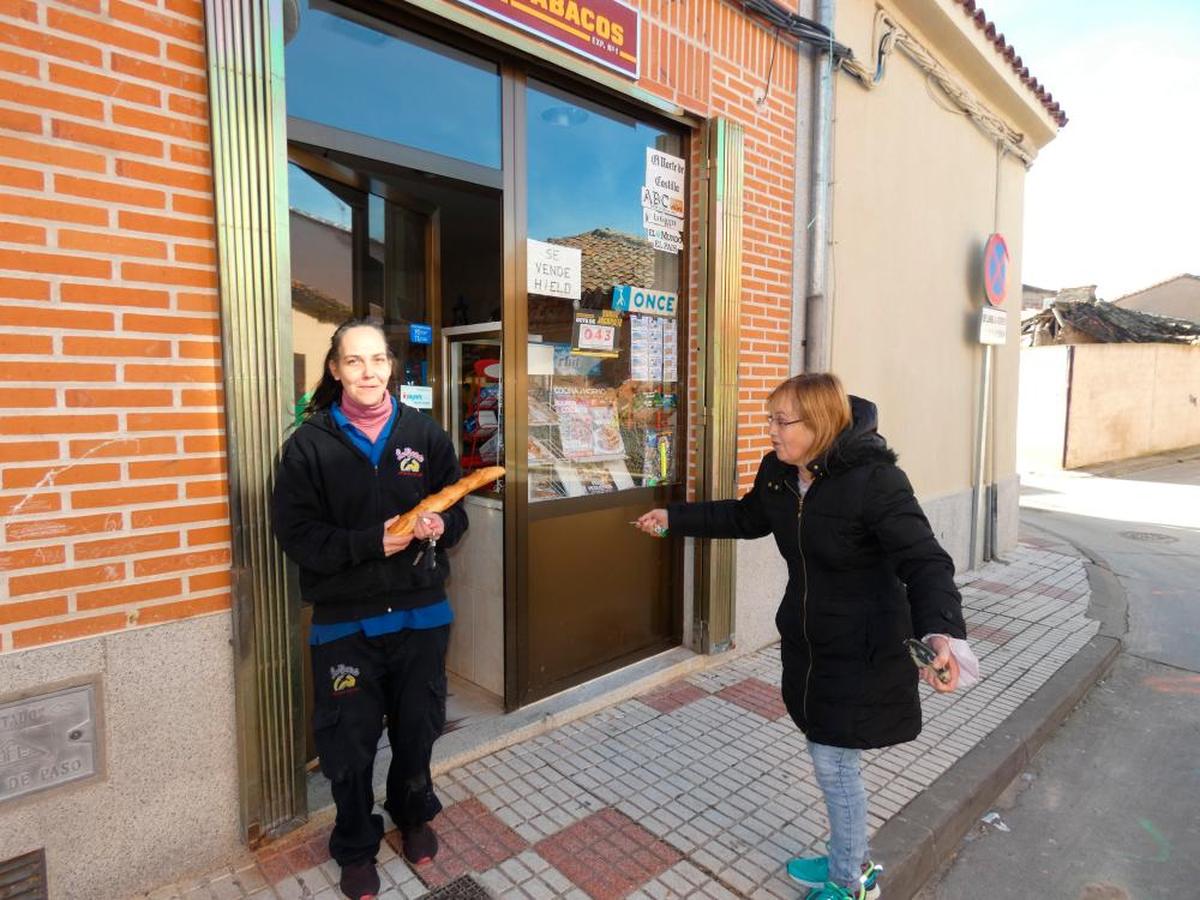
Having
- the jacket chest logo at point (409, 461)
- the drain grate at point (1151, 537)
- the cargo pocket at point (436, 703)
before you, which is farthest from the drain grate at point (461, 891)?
the drain grate at point (1151, 537)

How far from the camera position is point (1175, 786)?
3.70 meters

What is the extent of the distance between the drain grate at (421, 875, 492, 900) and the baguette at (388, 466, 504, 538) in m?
1.30

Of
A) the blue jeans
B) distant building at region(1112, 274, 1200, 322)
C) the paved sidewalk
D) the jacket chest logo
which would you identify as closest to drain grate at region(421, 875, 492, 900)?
the paved sidewalk

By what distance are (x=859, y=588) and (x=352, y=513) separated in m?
1.71

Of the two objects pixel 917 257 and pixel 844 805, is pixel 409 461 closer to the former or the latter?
pixel 844 805

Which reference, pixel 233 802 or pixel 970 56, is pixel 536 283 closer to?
pixel 233 802

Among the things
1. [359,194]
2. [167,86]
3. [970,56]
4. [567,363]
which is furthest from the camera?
[970,56]

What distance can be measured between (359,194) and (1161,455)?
23971 mm

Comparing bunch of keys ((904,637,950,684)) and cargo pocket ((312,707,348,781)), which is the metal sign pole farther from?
cargo pocket ((312,707,348,781))

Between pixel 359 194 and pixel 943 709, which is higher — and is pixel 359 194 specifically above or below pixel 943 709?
above

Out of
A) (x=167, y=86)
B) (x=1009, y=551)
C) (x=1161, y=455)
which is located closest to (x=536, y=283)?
(x=167, y=86)

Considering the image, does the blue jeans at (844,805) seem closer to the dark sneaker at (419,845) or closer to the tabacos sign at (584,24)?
the dark sneaker at (419,845)

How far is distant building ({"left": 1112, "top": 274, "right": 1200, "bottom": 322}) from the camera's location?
30.9 metres

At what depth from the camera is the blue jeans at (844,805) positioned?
96.0 inches
